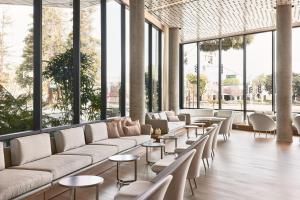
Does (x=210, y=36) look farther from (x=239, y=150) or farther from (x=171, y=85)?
(x=239, y=150)

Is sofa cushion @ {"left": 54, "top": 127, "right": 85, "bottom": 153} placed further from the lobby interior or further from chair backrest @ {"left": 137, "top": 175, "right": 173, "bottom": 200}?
chair backrest @ {"left": 137, "top": 175, "right": 173, "bottom": 200}

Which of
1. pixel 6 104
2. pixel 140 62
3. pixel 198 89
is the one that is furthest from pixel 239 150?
pixel 198 89

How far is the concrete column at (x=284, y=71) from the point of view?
951 centimetres

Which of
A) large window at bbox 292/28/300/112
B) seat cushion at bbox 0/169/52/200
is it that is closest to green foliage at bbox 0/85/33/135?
seat cushion at bbox 0/169/52/200

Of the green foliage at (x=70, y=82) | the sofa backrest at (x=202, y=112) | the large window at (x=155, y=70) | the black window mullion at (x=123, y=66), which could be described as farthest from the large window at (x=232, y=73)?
the green foliage at (x=70, y=82)

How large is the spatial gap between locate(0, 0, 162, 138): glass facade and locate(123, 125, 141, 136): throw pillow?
87 cm

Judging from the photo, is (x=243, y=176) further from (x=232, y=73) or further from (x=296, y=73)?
(x=232, y=73)

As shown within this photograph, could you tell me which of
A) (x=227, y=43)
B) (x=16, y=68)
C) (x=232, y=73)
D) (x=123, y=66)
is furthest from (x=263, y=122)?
(x=16, y=68)

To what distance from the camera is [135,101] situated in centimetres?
851

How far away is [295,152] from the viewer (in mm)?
7777

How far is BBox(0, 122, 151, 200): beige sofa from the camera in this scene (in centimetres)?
356

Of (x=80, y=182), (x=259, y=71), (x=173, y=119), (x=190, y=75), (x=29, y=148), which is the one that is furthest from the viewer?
(x=190, y=75)

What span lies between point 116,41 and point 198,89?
261 inches

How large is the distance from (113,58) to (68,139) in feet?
11.9
